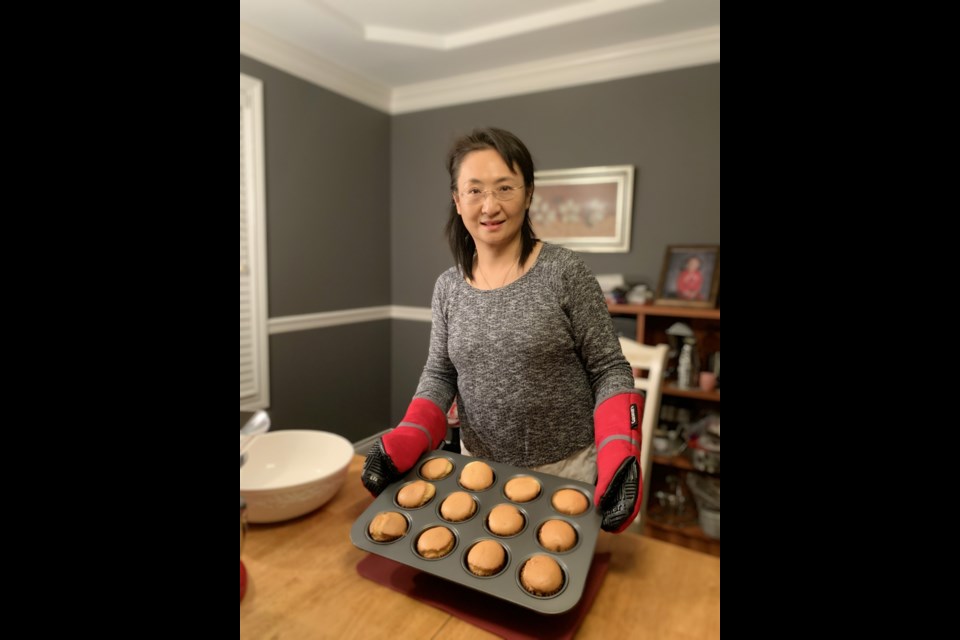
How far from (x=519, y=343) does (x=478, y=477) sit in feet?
0.48

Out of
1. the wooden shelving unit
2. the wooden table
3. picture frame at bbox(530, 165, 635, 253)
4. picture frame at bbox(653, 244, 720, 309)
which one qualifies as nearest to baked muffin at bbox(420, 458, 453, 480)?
the wooden table

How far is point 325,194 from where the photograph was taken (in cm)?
46

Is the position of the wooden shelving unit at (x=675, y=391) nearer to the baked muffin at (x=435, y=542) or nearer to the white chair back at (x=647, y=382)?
the white chair back at (x=647, y=382)

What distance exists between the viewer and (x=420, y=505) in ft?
1.46

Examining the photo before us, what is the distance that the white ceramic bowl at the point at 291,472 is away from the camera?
1.80 feet

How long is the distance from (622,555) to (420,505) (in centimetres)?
27

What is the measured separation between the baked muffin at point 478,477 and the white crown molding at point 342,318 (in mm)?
135

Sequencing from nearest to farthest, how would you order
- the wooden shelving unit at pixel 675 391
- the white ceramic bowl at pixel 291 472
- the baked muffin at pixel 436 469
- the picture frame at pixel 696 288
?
the baked muffin at pixel 436 469 → the white ceramic bowl at pixel 291 472 → the wooden shelving unit at pixel 675 391 → the picture frame at pixel 696 288

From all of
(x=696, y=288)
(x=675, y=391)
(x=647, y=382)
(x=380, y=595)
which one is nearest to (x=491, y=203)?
(x=380, y=595)

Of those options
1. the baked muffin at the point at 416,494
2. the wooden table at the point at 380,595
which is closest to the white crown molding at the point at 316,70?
the baked muffin at the point at 416,494
